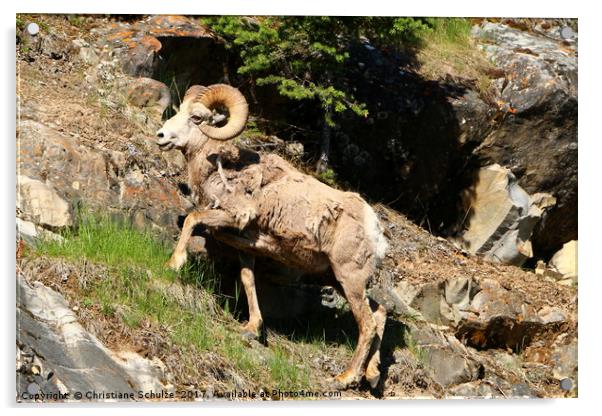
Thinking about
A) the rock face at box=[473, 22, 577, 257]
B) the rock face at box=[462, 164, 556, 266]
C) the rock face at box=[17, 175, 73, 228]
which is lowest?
the rock face at box=[462, 164, 556, 266]

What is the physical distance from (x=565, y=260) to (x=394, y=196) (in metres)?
2.09

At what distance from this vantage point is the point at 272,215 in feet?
28.3

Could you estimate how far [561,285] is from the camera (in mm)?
11023

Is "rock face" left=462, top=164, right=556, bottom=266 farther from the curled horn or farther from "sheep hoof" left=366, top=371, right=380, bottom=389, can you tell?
the curled horn

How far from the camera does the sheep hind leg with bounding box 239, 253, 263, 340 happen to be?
343 inches

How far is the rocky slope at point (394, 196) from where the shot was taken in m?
8.11

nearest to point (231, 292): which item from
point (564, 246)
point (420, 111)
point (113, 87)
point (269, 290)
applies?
point (269, 290)

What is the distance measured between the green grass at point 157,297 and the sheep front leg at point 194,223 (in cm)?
17

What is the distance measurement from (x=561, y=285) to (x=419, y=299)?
5.64 feet

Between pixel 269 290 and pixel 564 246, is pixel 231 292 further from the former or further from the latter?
pixel 564 246

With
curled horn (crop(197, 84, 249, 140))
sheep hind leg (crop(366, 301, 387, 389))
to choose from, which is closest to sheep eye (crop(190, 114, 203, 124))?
curled horn (crop(197, 84, 249, 140))

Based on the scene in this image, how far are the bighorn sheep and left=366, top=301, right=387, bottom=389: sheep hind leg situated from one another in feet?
0.04

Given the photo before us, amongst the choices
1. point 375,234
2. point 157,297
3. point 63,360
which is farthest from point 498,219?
point 63,360

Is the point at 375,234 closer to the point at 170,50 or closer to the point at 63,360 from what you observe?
the point at 63,360
